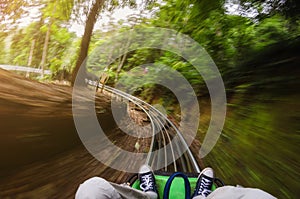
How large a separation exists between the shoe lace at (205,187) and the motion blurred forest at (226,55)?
432mm

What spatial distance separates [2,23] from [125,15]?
724 millimetres

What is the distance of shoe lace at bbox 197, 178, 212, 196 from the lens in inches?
56.7

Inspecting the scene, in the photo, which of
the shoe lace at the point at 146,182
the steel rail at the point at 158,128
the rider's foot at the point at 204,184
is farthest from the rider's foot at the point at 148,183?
the steel rail at the point at 158,128

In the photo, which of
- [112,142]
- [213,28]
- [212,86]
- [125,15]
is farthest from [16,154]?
[213,28]

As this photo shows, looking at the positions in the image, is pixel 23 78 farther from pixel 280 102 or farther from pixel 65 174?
pixel 280 102

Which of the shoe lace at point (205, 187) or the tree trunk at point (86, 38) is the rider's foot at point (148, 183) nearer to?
the shoe lace at point (205, 187)

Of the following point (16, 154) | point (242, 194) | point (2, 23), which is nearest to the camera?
point (242, 194)

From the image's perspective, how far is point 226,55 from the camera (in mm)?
1943

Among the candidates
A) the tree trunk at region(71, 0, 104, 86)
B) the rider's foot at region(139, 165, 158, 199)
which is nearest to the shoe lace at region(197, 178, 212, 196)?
the rider's foot at region(139, 165, 158, 199)

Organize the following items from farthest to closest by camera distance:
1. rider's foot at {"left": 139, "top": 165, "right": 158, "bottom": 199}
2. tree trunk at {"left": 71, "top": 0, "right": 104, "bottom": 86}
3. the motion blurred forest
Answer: tree trunk at {"left": 71, "top": 0, "right": 104, "bottom": 86} → the motion blurred forest → rider's foot at {"left": 139, "top": 165, "right": 158, "bottom": 199}

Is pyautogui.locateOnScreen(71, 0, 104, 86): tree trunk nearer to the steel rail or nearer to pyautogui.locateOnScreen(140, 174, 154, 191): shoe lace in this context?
the steel rail

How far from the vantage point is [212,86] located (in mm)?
1993

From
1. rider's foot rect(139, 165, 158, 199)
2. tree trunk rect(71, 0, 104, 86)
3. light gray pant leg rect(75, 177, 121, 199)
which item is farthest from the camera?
tree trunk rect(71, 0, 104, 86)

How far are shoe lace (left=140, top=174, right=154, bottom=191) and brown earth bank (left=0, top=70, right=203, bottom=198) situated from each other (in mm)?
390
